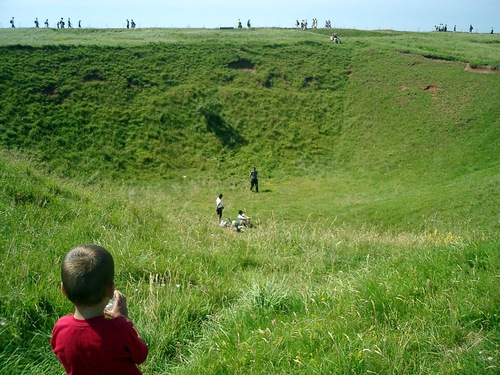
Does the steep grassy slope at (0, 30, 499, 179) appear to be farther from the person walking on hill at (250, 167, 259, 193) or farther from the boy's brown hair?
the boy's brown hair

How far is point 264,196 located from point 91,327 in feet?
69.2

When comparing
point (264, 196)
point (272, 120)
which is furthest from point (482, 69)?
point (264, 196)

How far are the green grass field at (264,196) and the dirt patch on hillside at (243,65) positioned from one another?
0.72ft

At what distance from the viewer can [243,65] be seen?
38.3m

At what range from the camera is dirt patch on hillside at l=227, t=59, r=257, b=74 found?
3775 cm

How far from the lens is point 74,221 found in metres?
7.68

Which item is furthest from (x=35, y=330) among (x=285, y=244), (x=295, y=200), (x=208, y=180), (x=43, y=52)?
(x=43, y=52)

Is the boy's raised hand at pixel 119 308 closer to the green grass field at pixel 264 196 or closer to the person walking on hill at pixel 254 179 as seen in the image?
the green grass field at pixel 264 196

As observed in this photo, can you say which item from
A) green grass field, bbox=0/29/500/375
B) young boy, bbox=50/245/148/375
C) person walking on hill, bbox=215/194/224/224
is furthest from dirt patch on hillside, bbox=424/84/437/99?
young boy, bbox=50/245/148/375

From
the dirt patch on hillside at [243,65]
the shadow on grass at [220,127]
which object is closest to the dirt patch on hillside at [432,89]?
the dirt patch on hillside at [243,65]

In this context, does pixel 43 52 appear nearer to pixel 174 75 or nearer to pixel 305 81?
pixel 174 75

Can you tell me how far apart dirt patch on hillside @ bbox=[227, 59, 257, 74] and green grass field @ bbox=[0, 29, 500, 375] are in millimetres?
218

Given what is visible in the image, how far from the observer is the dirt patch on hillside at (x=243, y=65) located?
124ft

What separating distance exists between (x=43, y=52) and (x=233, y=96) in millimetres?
14903
